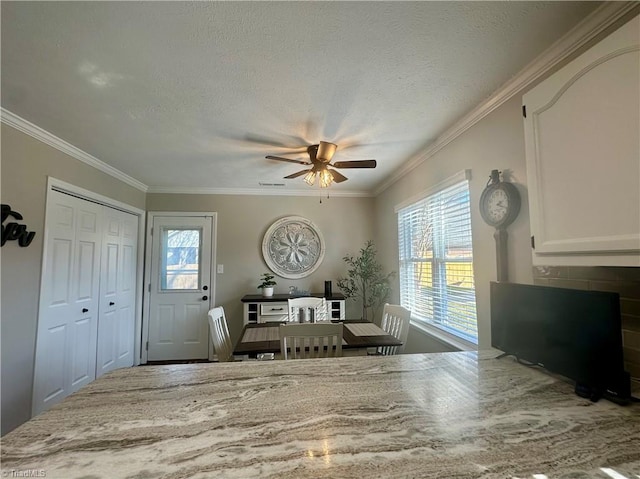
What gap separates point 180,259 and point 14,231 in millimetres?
2105

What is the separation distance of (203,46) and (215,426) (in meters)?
1.60

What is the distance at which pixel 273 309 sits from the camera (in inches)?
146

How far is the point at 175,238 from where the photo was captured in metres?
4.15

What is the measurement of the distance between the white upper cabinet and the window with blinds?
0.95m

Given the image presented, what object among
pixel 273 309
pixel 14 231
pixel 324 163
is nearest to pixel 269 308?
pixel 273 309

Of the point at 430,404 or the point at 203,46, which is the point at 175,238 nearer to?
the point at 203,46

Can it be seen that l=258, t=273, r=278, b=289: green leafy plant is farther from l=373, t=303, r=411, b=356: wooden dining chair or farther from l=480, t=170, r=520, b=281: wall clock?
l=480, t=170, r=520, b=281: wall clock

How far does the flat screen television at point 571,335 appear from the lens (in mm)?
1052

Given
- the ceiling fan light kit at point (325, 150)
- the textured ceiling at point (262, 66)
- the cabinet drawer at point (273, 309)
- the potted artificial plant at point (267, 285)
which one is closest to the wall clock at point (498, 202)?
the textured ceiling at point (262, 66)

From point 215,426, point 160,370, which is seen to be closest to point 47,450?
point 215,426

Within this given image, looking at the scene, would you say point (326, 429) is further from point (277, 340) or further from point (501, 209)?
point (501, 209)

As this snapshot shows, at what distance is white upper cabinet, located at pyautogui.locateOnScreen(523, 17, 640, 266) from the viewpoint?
3.10 feet

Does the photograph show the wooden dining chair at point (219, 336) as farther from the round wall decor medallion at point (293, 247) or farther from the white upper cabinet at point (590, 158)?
the white upper cabinet at point (590, 158)

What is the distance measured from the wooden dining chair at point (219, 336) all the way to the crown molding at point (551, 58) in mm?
2373
